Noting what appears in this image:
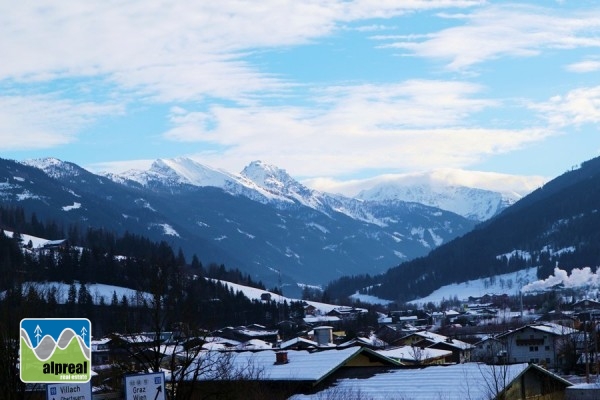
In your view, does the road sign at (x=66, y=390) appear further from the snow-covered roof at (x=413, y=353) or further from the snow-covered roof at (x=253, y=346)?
the snow-covered roof at (x=253, y=346)

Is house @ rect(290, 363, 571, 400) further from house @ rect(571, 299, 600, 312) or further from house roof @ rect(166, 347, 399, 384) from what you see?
house @ rect(571, 299, 600, 312)

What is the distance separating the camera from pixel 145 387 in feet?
36.8

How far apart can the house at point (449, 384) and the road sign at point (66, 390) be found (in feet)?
75.3

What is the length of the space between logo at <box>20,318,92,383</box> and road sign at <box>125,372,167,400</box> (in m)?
1.02

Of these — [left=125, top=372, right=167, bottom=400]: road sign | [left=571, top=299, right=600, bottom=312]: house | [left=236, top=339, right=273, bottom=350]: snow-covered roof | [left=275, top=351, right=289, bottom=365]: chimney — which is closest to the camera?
[left=125, top=372, right=167, bottom=400]: road sign

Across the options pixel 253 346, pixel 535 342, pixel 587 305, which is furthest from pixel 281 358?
pixel 587 305

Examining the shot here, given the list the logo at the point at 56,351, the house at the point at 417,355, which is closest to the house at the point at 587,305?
the house at the point at 417,355

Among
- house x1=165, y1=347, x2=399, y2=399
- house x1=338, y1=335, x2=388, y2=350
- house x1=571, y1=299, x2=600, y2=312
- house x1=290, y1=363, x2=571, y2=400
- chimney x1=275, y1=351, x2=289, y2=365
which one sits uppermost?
house x1=571, y1=299, x2=600, y2=312

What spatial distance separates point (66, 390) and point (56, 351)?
0.40m

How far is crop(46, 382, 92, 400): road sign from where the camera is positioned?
9.92m

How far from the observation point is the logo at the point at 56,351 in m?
9.91

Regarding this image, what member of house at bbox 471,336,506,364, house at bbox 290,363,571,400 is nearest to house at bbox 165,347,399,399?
house at bbox 290,363,571,400

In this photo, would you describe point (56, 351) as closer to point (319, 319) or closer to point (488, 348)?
point (488, 348)

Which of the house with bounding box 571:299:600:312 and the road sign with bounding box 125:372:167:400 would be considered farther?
the house with bounding box 571:299:600:312
